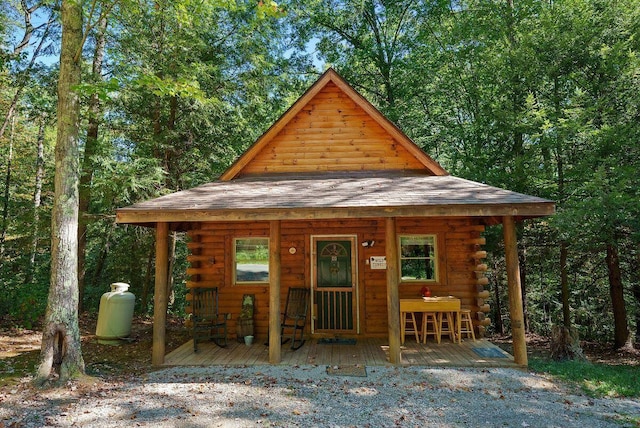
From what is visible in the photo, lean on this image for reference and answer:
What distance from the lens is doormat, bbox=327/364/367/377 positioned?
5453mm

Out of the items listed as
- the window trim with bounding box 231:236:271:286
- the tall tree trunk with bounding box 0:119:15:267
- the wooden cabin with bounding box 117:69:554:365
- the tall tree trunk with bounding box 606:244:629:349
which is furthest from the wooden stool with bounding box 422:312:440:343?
the tall tree trunk with bounding box 0:119:15:267

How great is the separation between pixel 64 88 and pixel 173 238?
21.9ft

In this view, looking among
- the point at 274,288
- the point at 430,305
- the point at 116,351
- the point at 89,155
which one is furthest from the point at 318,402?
the point at 89,155

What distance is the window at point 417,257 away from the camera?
26.2 ft

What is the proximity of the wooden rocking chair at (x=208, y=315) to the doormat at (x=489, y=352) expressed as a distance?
463cm

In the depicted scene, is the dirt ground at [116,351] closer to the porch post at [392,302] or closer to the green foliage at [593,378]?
the green foliage at [593,378]

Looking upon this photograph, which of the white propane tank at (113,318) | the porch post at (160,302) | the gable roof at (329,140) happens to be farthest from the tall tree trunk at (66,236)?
the gable roof at (329,140)

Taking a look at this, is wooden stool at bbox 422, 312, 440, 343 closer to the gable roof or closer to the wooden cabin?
the wooden cabin

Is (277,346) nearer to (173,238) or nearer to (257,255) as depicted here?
(257,255)

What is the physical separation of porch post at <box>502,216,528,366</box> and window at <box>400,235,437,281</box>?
2087 mm

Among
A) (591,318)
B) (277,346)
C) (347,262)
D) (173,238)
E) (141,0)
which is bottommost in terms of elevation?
(591,318)

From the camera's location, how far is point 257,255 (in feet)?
26.9

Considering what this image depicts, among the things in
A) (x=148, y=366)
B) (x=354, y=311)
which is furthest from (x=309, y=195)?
(x=148, y=366)

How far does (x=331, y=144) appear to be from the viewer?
337 inches
